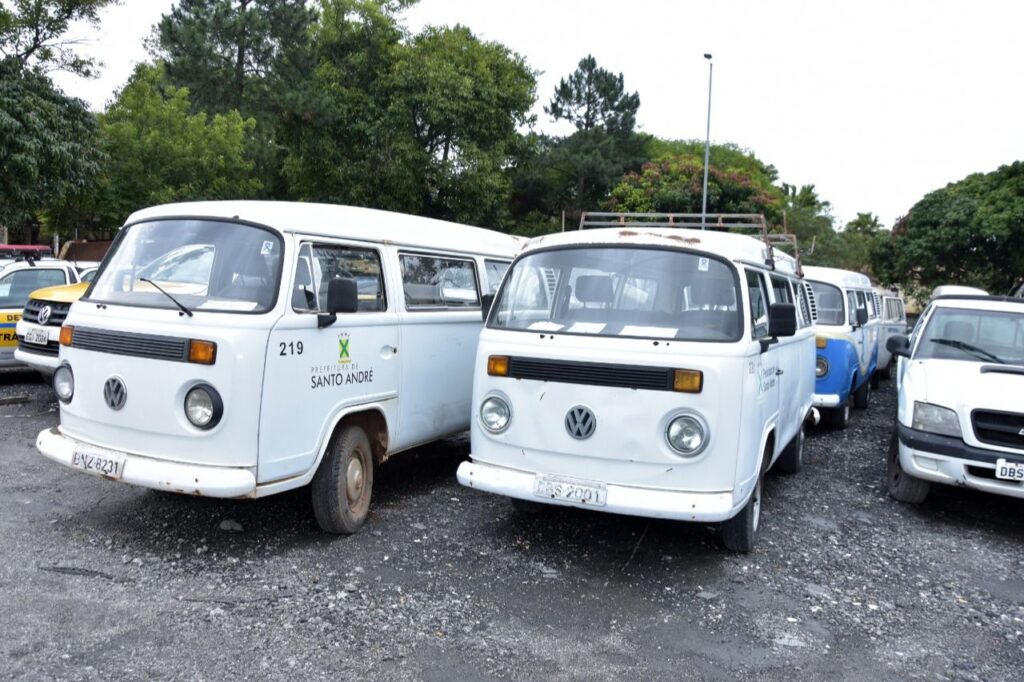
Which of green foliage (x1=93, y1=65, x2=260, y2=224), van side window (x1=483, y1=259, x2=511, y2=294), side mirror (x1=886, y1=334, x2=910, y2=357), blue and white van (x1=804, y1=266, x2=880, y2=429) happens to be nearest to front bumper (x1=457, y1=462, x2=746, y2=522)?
van side window (x1=483, y1=259, x2=511, y2=294)

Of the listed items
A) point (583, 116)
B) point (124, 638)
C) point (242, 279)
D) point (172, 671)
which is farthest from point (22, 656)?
point (583, 116)

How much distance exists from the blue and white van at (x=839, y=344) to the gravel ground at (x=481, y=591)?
3213 millimetres

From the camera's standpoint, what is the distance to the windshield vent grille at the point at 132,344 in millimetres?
4910

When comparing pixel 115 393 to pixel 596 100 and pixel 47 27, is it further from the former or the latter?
pixel 596 100

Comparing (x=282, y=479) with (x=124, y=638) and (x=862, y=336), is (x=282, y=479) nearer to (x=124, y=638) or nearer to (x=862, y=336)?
(x=124, y=638)

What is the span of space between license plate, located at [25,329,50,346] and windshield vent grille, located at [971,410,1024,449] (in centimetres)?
961

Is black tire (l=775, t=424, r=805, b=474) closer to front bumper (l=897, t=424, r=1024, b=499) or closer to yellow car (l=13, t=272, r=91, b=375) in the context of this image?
front bumper (l=897, t=424, r=1024, b=499)

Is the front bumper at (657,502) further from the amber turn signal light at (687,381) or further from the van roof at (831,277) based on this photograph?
the van roof at (831,277)

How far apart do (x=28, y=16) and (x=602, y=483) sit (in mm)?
19459

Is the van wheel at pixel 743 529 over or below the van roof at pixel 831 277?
below

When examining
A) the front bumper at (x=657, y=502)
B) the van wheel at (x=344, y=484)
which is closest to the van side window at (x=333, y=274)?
the van wheel at (x=344, y=484)

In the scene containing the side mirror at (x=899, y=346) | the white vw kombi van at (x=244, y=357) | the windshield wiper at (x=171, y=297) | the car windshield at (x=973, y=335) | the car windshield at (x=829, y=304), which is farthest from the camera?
the car windshield at (x=829, y=304)

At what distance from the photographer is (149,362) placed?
4988 millimetres

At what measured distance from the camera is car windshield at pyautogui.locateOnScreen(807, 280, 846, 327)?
10.9 m
